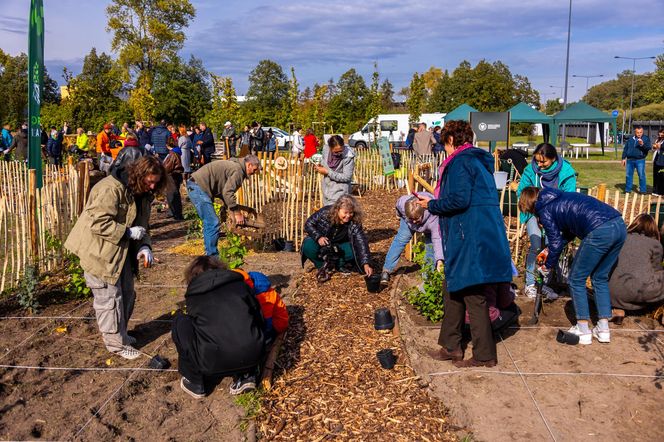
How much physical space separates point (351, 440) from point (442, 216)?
1.63 metres

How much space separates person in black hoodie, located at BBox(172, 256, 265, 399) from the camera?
3818 millimetres

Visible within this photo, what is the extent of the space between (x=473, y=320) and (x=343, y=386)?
103cm

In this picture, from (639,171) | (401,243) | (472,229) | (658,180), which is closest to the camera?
(472,229)

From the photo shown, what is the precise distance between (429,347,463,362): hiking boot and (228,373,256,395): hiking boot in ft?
4.55

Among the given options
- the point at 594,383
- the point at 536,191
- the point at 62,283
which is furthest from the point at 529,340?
the point at 62,283

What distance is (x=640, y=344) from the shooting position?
15.8ft

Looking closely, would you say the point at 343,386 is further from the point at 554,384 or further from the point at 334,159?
the point at 334,159

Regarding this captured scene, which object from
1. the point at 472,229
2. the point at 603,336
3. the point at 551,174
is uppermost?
the point at 551,174

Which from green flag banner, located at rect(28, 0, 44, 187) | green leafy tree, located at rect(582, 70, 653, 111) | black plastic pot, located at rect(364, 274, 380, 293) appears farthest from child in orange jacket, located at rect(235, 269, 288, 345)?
green leafy tree, located at rect(582, 70, 653, 111)

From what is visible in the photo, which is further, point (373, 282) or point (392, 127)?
point (392, 127)

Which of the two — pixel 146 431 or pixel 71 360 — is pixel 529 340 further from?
pixel 71 360

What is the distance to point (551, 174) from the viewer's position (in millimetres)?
5910

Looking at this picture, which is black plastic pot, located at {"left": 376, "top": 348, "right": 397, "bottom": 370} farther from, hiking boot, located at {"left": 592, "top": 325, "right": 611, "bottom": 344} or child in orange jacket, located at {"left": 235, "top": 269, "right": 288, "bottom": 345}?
hiking boot, located at {"left": 592, "top": 325, "right": 611, "bottom": 344}

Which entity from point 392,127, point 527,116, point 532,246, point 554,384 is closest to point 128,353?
point 554,384
